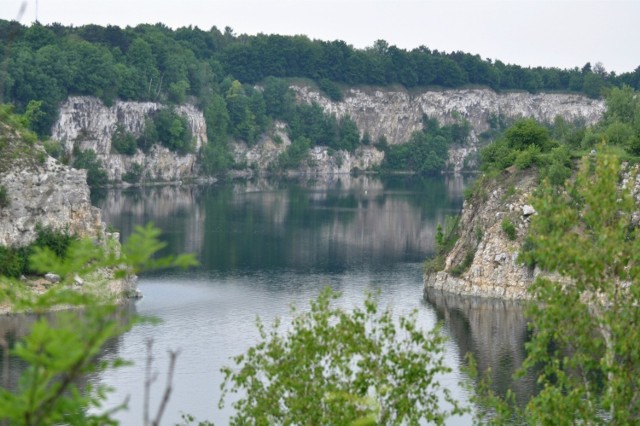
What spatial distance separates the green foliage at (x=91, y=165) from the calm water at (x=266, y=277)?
455 cm

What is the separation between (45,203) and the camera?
68062mm

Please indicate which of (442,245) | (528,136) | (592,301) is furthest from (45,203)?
(592,301)

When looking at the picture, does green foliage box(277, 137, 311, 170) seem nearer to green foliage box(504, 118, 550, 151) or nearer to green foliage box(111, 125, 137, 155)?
green foliage box(111, 125, 137, 155)

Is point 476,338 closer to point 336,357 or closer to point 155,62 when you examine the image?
point 336,357

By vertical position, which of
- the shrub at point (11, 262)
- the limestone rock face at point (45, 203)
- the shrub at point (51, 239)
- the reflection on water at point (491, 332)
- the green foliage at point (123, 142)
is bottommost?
the reflection on water at point (491, 332)

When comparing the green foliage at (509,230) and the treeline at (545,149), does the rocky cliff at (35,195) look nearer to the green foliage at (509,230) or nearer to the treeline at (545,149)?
the green foliage at (509,230)

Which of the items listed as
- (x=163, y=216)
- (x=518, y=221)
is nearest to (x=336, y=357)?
(x=518, y=221)

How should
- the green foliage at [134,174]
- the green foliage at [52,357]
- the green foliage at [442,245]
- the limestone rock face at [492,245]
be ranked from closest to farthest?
the green foliage at [52,357] → the limestone rock face at [492,245] → the green foliage at [442,245] → the green foliage at [134,174]

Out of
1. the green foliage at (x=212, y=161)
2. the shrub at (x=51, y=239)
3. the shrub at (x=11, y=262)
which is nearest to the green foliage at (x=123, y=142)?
the green foliage at (x=212, y=161)

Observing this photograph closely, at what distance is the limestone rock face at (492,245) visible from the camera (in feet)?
235

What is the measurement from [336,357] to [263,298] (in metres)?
46.3

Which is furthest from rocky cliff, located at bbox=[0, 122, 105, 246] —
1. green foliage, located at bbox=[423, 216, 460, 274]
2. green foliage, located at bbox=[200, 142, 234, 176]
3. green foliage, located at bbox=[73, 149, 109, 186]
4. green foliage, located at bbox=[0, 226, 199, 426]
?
green foliage, located at bbox=[200, 142, 234, 176]

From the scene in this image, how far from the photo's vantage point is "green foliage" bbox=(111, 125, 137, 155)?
153 m

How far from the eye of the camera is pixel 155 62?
16812 centimetres
